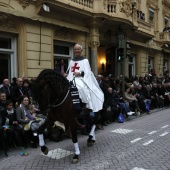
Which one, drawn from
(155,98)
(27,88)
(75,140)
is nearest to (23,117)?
(27,88)

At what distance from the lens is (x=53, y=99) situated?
5.18 meters

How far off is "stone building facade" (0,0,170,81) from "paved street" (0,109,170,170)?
5.22m

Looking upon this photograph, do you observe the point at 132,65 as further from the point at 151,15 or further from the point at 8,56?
the point at 8,56

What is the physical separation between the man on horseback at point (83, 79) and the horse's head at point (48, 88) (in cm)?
50

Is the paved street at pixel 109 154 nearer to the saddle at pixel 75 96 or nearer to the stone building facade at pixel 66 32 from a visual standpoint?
the saddle at pixel 75 96

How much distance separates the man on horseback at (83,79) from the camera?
5730 millimetres

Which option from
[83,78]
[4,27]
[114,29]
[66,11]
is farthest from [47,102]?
[114,29]

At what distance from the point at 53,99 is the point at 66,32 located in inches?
333

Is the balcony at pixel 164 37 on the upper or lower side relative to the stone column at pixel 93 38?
upper

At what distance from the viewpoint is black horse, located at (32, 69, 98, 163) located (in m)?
4.89

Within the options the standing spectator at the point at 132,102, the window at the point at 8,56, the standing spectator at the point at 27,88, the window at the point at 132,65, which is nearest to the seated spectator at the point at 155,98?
the standing spectator at the point at 132,102

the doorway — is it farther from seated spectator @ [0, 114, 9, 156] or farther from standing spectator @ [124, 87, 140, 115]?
standing spectator @ [124, 87, 140, 115]

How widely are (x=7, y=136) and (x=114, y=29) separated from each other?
1188 cm

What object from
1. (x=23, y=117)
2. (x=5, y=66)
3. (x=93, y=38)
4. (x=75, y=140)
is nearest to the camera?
(x=75, y=140)
